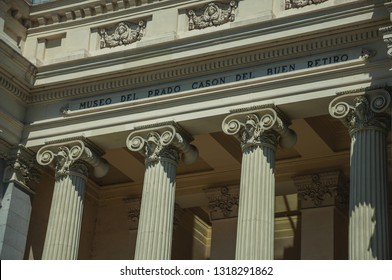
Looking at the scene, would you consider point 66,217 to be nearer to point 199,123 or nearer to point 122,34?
point 199,123

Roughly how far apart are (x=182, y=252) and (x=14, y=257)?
886 cm

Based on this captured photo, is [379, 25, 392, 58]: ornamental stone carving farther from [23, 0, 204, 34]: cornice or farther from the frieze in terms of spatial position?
[23, 0, 204, 34]: cornice

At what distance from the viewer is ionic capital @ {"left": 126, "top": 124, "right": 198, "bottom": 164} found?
111ft

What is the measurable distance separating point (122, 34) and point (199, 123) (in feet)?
16.9

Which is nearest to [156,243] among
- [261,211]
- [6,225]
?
[261,211]

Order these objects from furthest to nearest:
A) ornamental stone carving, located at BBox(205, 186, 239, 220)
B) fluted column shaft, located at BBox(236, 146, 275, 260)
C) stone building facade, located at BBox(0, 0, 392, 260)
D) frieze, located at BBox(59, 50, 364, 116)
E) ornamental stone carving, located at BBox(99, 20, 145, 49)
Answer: ornamental stone carving, located at BBox(205, 186, 239, 220), ornamental stone carving, located at BBox(99, 20, 145, 49), frieze, located at BBox(59, 50, 364, 116), stone building facade, located at BBox(0, 0, 392, 260), fluted column shaft, located at BBox(236, 146, 275, 260)

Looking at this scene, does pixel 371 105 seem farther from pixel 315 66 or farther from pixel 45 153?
pixel 45 153

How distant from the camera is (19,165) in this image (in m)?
36.2

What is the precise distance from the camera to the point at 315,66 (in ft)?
106

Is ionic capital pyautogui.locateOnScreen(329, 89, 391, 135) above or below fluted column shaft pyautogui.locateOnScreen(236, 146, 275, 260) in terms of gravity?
above

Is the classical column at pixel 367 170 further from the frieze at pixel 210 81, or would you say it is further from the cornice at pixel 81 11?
the cornice at pixel 81 11

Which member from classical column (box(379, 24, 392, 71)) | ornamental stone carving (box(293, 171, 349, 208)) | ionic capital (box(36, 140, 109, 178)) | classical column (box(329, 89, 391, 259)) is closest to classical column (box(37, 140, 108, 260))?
ionic capital (box(36, 140, 109, 178))

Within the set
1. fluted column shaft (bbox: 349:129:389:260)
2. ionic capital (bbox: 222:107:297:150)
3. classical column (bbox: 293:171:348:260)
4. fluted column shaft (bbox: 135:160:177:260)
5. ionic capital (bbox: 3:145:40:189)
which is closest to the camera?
fluted column shaft (bbox: 349:129:389:260)

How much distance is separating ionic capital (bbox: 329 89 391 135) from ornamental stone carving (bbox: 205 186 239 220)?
30.3 ft
